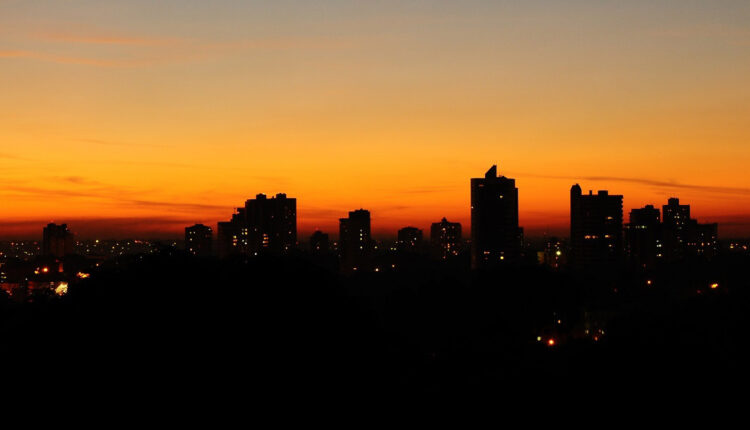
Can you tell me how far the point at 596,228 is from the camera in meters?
182

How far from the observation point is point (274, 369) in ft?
67.7

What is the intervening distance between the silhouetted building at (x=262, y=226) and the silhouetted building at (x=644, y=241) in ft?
233

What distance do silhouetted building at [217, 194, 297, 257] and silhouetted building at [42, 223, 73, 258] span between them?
1348 inches

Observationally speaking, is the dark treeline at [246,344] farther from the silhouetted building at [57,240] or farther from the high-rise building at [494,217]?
the silhouetted building at [57,240]

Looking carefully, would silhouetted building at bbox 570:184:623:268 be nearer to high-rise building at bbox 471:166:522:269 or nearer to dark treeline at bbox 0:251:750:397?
high-rise building at bbox 471:166:522:269

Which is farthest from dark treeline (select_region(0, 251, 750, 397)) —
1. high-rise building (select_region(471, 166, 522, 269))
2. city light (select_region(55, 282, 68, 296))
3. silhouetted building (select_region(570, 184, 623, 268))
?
silhouetted building (select_region(570, 184, 623, 268))

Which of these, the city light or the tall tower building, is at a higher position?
the tall tower building

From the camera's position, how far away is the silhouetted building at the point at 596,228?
17938cm

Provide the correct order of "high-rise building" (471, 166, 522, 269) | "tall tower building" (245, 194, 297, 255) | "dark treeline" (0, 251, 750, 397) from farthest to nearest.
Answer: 1. "tall tower building" (245, 194, 297, 255)
2. "high-rise building" (471, 166, 522, 269)
3. "dark treeline" (0, 251, 750, 397)

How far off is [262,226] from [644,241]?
79541 millimetres

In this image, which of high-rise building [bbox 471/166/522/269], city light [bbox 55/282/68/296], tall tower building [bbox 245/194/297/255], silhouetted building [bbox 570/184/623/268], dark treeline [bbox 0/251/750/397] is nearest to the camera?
dark treeline [bbox 0/251/750/397]

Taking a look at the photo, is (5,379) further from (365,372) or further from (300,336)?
(365,372)

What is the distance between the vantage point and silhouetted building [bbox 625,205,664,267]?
188500 mm

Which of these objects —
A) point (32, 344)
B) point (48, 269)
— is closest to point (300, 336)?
point (32, 344)
